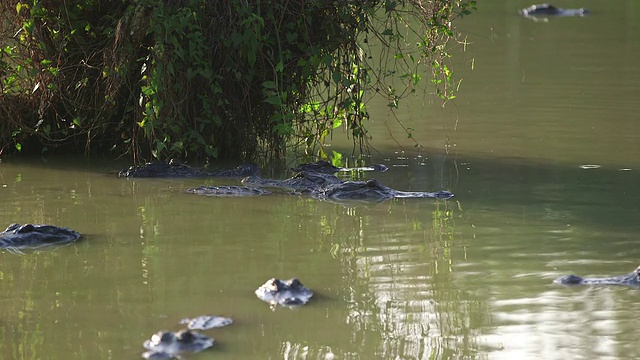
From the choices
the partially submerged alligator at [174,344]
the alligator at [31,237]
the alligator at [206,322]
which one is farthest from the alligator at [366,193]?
the partially submerged alligator at [174,344]

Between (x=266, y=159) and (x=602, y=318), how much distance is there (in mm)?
5037

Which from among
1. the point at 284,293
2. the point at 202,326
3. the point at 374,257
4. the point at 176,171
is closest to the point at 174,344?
the point at 202,326

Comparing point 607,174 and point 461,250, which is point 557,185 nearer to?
point 607,174

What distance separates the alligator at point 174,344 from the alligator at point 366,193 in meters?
3.54

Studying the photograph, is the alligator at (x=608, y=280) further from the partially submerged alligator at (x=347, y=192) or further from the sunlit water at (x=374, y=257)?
the partially submerged alligator at (x=347, y=192)

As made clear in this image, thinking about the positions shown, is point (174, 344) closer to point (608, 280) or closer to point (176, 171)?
point (608, 280)

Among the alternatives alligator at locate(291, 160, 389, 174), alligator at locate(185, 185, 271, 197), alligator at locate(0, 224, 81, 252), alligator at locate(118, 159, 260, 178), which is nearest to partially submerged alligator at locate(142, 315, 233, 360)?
alligator at locate(0, 224, 81, 252)

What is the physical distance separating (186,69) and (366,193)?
195cm

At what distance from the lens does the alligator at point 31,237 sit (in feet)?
23.4

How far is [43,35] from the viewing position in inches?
383

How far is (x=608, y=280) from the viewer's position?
6.25m

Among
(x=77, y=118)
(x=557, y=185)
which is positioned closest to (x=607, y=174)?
(x=557, y=185)

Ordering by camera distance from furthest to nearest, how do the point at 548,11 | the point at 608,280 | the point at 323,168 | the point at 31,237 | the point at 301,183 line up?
the point at 548,11, the point at 323,168, the point at 301,183, the point at 31,237, the point at 608,280

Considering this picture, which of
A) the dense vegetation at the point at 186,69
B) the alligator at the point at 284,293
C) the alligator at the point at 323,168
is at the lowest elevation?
the alligator at the point at 284,293
